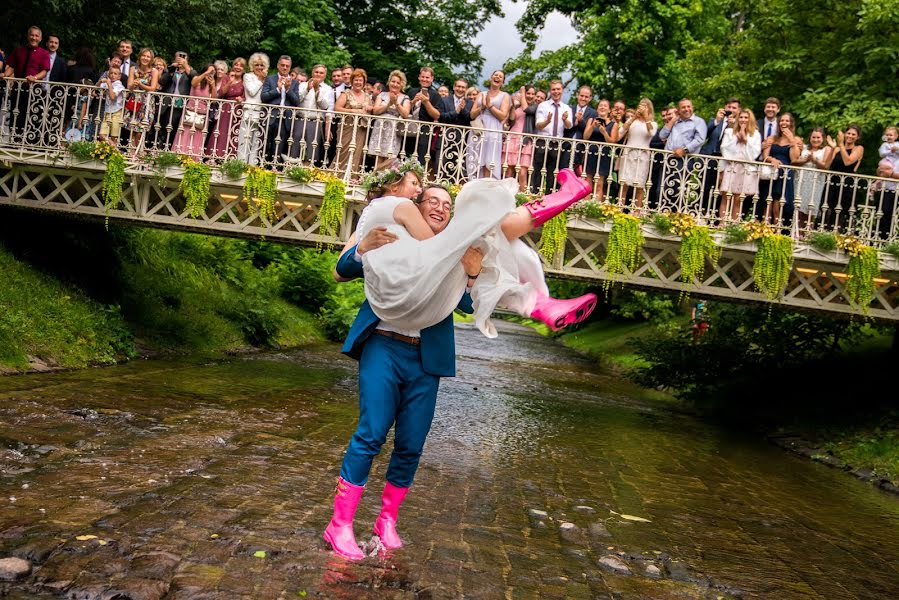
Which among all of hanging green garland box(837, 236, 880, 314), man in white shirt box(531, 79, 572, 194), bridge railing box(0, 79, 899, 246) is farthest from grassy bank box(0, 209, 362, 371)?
hanging green garland box(837, 236, 880, 314)

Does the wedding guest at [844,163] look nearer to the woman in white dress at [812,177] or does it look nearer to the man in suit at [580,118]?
the woman in white dress at [812,177]

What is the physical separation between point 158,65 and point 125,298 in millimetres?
5178

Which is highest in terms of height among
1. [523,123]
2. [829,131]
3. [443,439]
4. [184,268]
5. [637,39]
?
[637,39]

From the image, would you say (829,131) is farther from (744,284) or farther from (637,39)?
(637,39)

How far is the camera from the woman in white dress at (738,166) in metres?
15.4

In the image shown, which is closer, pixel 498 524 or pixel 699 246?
pixel 498 524

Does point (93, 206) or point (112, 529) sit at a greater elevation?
point (93, 206)

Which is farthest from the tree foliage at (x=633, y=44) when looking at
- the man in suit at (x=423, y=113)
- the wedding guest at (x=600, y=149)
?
the man in suit at (x=423, y=113)

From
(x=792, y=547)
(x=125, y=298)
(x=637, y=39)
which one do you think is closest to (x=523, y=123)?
(x=125, y=298)

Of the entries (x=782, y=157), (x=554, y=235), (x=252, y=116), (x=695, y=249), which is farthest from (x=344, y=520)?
(x=782, y=157)

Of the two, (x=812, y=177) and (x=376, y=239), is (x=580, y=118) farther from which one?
(x=376, y=239)

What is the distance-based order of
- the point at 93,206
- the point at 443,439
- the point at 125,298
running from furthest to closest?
the point at 125,298, the point at 93,206, the point at 443,439

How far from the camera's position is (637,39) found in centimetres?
3428

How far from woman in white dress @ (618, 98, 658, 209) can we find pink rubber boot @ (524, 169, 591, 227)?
971 cm
